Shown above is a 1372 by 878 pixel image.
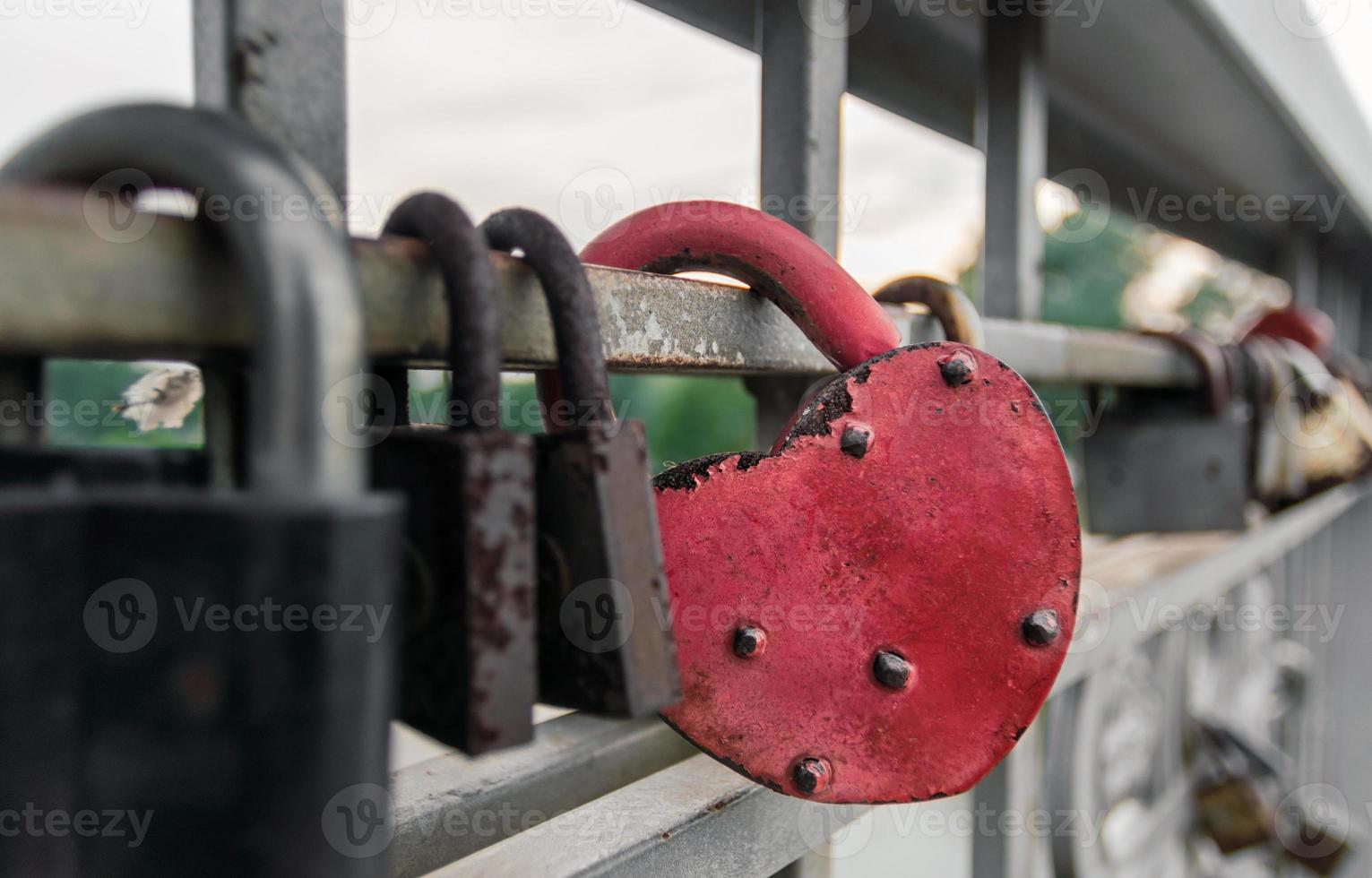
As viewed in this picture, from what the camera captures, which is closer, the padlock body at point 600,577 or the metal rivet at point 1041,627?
the padlock body at point 600,577

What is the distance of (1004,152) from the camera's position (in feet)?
3.29

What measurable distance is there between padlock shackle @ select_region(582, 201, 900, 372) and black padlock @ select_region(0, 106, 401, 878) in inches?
7.8

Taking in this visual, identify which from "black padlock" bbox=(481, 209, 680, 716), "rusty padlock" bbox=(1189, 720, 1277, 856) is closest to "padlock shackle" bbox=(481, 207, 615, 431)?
"black padlock" bbox=(481, 209, 680, 716)

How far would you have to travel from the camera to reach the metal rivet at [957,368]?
337 mm

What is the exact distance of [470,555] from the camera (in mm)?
192

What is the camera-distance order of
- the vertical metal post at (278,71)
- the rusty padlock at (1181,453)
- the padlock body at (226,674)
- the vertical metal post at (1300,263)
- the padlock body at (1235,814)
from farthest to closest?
the vertical metal post at (1300,263)
the padlock body at (1235,814)
the rusty padlock at (1181,453)
the vertical metal post at (278,71)
the padlock body at (226,674)

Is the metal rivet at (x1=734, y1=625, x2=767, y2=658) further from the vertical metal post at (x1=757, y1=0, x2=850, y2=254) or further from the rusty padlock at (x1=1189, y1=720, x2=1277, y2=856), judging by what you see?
the rusty padlock at (x1=1189, y1=720, x2=1277, y2=856)

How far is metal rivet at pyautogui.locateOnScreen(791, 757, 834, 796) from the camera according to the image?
0.34 m

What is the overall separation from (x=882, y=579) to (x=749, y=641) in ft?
0.18

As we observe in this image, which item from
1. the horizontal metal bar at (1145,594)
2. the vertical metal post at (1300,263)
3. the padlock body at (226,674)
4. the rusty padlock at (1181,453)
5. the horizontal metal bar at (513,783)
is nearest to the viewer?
the padlock body at (226,674)

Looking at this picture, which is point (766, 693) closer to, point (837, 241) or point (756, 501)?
point (756, 501)

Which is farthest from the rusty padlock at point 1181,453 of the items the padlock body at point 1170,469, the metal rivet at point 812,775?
the metal rivet at point 812,775

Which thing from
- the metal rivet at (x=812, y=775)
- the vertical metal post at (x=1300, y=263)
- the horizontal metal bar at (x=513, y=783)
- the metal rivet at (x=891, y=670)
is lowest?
the horizontal metal bar at (x=513, y=783)

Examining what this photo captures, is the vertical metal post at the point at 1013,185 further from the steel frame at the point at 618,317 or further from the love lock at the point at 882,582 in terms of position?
the love lock at the point at 882,582
